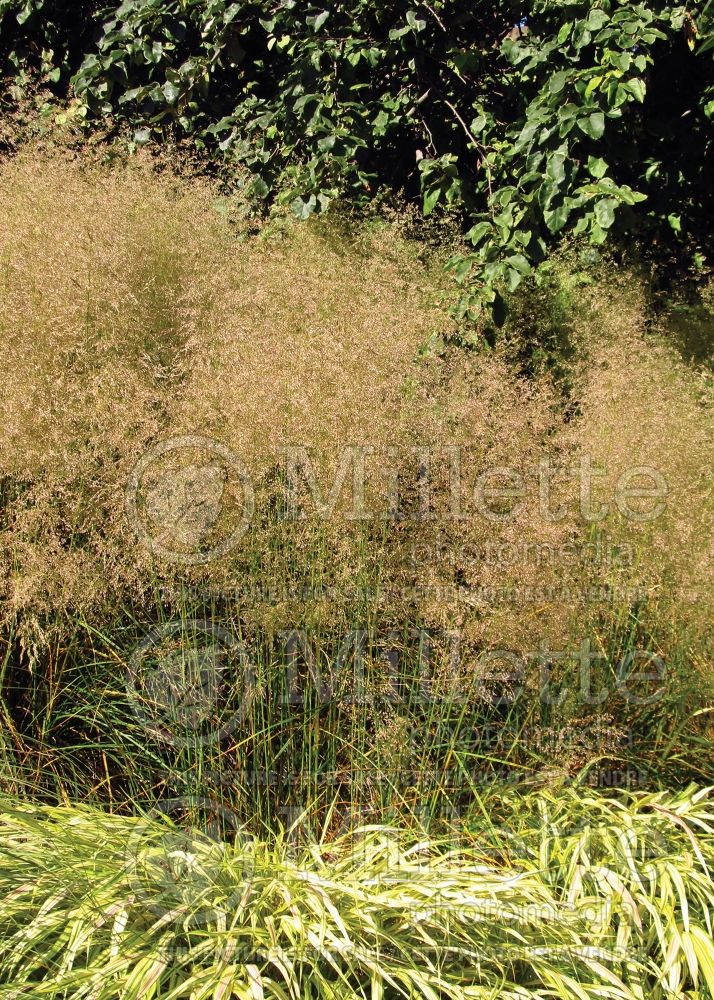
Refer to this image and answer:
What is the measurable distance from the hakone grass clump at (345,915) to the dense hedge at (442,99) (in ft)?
6.14

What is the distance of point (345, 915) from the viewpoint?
184cm

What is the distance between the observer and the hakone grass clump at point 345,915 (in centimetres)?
171

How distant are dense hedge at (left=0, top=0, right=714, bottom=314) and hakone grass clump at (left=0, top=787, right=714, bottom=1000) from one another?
1870mm

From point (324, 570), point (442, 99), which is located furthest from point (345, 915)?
point (442, 99)

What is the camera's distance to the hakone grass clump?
1712 mm

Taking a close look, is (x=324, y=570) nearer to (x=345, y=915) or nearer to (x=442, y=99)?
(x=345, y=915)

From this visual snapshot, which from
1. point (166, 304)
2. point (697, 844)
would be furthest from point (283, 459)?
point (697, 844)

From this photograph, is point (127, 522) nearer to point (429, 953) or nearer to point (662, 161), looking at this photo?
point (429, 953)

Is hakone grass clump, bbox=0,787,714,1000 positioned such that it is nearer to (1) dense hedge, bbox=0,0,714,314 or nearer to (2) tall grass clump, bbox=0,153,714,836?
(2) tall grass clump, bbox=0,153,714,836

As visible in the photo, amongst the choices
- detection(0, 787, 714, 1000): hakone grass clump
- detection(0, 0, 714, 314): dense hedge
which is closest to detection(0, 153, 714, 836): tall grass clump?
detection(0, 787, 714, 1000): hakone grass clump

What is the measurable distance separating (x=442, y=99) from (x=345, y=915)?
10.6ft

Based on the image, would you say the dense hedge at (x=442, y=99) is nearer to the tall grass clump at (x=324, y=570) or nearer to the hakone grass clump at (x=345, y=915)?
the tall grass clump at (x=324, y=570)

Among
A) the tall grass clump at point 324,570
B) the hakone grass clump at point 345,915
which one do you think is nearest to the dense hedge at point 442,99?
the tall grass clump at point 324,570

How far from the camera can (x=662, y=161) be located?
374 centimetres
